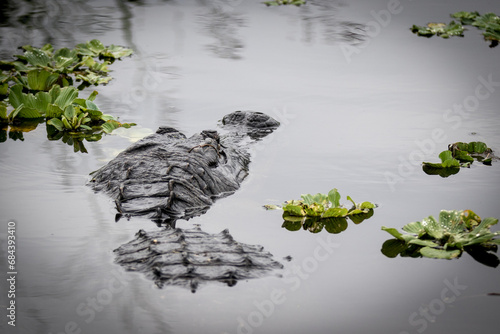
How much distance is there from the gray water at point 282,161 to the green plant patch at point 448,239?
75mm

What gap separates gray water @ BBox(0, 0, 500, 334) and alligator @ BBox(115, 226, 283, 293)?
0.06 meters

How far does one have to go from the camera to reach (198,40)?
866 cm

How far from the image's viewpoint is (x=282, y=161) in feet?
17.3

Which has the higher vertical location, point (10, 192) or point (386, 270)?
point (386, 270)

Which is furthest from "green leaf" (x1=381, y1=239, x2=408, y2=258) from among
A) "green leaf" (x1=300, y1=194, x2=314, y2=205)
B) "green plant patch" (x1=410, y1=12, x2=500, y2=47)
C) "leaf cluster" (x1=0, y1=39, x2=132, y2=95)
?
"green plant patch" (x1=410, y1=12, x2=500, y2=47)

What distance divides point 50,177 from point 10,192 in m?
0.37

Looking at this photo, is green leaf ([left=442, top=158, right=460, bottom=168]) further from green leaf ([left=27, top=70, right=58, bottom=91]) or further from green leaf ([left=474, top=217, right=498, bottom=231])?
green leaf ([left=27, top=70, right=58, bottom=91])

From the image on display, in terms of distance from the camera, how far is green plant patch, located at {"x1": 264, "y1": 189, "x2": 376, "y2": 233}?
13.7 feet

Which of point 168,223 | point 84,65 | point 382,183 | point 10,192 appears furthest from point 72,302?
point 84,65

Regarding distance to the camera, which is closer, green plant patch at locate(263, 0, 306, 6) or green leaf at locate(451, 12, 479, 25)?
green leaf at locate(451, 12, 479, 25)

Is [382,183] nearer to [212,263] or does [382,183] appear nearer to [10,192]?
[212,263]

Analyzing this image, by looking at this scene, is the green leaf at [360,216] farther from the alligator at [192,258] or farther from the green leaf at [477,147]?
the green leaf at [477,147]

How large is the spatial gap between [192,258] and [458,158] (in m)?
2.81

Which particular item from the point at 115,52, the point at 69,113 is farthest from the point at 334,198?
the point at 115,52
